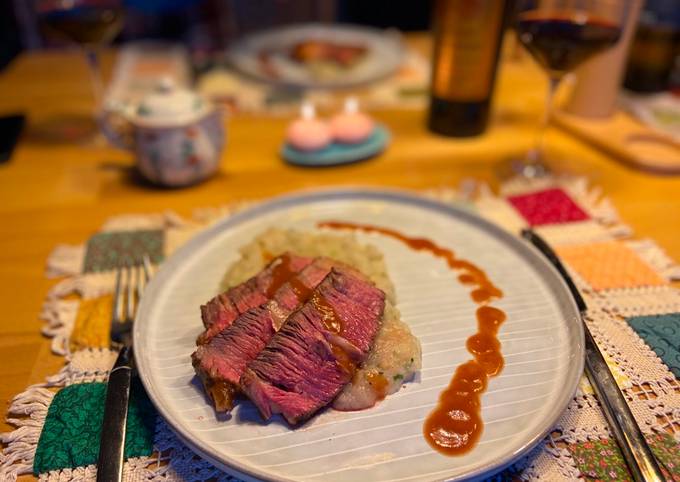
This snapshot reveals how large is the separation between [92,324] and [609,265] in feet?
4.59

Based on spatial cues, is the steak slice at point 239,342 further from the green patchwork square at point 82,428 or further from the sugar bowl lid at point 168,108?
the sugar bowl lid at point 168,108

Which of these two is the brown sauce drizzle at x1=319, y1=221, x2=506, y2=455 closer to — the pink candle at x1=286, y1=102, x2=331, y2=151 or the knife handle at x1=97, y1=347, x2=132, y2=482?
the knife handle at x1=97, y1=347, x2=132, y2=482

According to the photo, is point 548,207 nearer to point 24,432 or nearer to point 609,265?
point 609,265

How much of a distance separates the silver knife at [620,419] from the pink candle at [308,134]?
3.95 ft

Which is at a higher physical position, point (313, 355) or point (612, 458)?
point (313, 355)

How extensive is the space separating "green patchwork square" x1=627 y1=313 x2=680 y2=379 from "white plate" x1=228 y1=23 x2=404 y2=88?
1.85m

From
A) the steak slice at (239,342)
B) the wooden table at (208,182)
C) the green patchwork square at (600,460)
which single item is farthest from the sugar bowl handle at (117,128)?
the green patchwork square at (600,460)

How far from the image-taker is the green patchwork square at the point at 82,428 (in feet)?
3.24

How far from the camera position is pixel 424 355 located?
3.71ft

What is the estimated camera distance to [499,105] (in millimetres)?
2559

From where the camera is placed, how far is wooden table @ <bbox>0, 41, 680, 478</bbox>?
1519mm

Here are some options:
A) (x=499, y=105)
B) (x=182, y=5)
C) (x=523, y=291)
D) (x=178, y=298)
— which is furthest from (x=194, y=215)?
(x=182, y=5)

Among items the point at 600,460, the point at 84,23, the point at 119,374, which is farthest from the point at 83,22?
the point at 600,460

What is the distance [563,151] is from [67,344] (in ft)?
6.32
